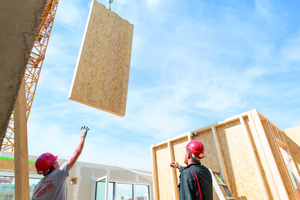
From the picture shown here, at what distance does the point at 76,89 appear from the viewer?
2812mm

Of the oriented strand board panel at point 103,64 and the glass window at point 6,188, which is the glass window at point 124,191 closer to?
the glass window at point 6,188

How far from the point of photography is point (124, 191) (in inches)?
428

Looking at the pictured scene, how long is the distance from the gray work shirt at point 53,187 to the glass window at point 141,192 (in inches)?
395

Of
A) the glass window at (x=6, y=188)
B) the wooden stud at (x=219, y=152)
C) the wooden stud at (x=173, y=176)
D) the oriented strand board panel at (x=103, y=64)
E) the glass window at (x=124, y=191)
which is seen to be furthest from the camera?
the glass window at (x=124, y=191)

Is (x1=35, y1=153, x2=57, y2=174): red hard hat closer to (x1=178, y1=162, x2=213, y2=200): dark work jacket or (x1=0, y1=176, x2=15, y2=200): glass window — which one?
(x1=178, y1=162, x2=213, y2=200): dark work jacket

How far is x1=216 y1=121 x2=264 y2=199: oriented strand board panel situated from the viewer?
13.5 feet

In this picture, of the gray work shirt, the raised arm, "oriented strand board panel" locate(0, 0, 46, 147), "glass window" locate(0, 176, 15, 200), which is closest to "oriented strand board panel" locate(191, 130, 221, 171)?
the raised arm

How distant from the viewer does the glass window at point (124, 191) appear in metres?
10.5

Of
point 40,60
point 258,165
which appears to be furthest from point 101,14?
point 40,60

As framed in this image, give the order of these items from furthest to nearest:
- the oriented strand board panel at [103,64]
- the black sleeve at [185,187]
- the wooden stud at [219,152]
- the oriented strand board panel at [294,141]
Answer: the oriented strand board panel at [294,141], the wooden stud at [219,152], the oriented strand board panel at [103,64], the black sleeve at [185,187]

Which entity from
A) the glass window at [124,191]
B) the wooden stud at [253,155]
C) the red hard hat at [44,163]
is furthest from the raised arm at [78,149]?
the glass window at [124,191]

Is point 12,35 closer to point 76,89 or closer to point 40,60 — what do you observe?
point 76,89

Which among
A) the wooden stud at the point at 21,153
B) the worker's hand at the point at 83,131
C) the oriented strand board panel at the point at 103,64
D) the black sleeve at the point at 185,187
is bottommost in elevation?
the black sleeve at the point at 185,187

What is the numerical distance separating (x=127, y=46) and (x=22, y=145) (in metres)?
2.76
